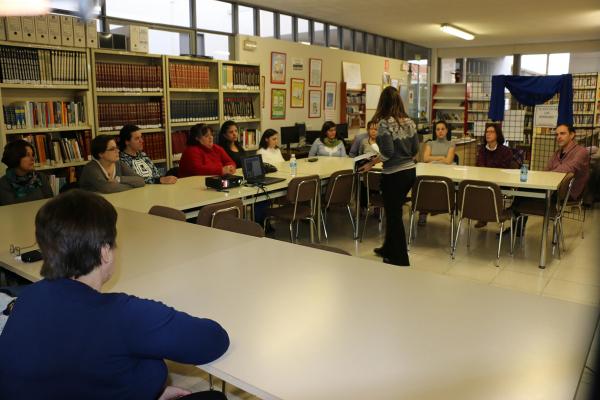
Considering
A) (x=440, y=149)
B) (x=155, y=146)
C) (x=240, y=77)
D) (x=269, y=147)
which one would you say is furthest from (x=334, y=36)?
(x=155, y=146)

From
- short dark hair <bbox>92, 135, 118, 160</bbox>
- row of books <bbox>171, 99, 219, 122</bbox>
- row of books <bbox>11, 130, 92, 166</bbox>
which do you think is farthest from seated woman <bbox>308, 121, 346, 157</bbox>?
short dark hair <bbox>92, 135, 118, 160</bbox>

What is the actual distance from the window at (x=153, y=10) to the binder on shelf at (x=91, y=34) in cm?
86

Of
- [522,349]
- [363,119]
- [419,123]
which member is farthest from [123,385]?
[419,123]

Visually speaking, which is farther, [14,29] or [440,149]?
[440,149]

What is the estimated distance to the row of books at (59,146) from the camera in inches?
183

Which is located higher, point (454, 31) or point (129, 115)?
point (454, 31)

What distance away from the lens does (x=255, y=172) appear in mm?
4566

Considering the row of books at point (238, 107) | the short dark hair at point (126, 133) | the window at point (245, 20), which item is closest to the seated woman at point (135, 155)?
the short dark hair at point (126, 133)

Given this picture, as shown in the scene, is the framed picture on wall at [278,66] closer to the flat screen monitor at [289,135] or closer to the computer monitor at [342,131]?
the flat screen monitor at [289,135]

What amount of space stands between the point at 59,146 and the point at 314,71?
16.3ft

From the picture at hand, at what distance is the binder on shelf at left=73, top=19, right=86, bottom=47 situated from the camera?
15.7 ft

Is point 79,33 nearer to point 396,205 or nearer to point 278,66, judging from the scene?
point 396,205

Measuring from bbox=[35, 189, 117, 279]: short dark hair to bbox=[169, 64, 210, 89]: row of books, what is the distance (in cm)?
487

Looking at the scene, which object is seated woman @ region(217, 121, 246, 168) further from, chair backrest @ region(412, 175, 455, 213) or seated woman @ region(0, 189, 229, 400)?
seated woman @ region(0, 189, 229, 400)
